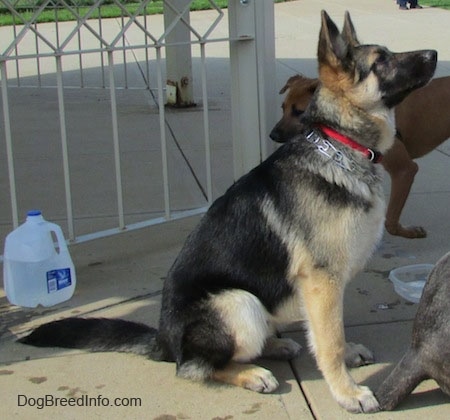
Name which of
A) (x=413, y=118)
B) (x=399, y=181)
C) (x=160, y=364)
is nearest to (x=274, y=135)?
(x=399, y=181)

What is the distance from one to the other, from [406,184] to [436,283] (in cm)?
208

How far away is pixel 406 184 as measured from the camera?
5.25 meters

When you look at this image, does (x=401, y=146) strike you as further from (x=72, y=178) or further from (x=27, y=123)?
(x=27, y=123)

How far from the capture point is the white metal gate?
5.06 meters

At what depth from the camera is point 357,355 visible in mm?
3734

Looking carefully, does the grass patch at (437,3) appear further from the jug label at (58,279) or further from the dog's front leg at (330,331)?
the dog's front leg at (330,331)

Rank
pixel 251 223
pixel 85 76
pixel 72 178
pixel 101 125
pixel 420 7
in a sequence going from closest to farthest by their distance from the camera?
pixel 251 223, pixel 72 178, pixel 101 125, pixel 85 76, pixel 420 7

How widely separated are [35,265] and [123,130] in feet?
14.2

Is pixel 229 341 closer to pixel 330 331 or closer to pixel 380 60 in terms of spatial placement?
pixel 330 331

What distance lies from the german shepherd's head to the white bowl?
1.20m

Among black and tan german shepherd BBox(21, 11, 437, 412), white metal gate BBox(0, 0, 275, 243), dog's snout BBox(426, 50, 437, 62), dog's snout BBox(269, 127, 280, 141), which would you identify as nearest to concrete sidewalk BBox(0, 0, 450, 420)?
black and tan german shepherd BBox(21, 11, 437, 412)

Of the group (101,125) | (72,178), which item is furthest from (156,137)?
(72,178)

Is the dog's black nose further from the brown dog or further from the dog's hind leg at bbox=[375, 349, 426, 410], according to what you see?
the dog's hind leg at bbox=[375, 349, 426, 410]

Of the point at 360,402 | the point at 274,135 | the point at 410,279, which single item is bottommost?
the point at 360,402
